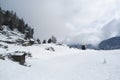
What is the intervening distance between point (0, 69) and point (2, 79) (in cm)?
270

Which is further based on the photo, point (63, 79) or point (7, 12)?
point (7, 12)

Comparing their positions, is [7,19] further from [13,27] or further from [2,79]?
[2,79]

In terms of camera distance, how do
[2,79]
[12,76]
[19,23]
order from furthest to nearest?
[19,23]
[12,76]
[2,79]

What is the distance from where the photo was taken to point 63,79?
63.4 ft

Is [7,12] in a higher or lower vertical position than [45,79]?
higher

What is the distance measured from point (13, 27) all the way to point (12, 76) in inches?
3805

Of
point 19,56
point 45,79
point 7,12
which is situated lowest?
point 45,79

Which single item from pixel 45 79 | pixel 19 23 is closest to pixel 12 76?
pixel 45 79

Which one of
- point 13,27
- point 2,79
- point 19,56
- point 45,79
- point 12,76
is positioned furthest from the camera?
point 13,27

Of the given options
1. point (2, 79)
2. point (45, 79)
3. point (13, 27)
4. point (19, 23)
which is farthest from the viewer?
point (19, 23)

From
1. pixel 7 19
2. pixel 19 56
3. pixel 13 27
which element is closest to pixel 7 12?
pixel 7 19

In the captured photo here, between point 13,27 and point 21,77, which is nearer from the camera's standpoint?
point 21,77

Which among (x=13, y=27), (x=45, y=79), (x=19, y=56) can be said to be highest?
(x=13, y=27)

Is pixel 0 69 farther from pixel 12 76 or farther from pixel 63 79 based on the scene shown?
pixel 63 79
